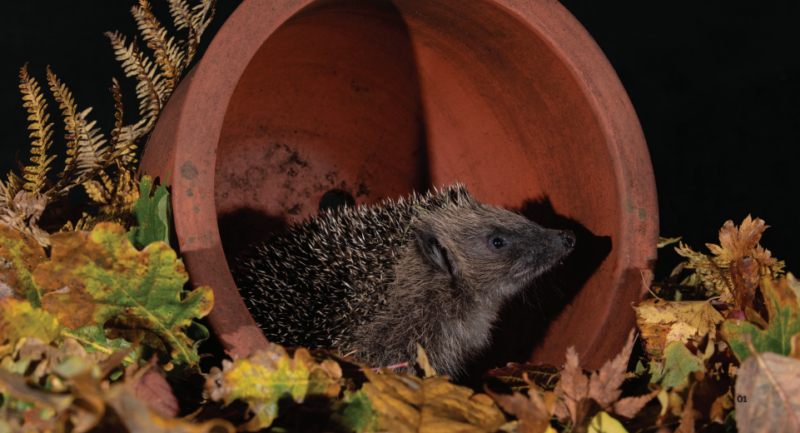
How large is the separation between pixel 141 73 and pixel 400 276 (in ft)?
3.68

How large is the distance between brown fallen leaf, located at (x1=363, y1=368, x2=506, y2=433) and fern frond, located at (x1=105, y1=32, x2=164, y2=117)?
1.24m

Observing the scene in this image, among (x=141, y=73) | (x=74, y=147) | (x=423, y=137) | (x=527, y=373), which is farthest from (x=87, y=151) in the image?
(x=423, y=137)

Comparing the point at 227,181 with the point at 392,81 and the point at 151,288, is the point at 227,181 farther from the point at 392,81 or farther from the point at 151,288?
the point at 151,288

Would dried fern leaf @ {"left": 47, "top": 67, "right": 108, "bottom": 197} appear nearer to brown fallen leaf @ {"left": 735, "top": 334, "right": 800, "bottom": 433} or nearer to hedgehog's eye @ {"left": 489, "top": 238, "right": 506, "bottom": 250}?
hedgehog's eye @ {"left": 489, "top": 238, "right": 506, "bottom": 250}

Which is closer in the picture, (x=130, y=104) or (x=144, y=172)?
(x=144, y=172)

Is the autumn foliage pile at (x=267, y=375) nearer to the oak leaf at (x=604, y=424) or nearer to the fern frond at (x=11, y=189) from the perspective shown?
the oak leaf at (x=604, y=424)

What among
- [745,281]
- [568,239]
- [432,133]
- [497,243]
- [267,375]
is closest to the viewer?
[267,375]

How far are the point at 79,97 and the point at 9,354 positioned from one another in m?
2.71

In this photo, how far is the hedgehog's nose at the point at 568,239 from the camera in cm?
195

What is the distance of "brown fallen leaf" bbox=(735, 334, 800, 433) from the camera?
827 millimetres

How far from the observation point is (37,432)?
754 mm

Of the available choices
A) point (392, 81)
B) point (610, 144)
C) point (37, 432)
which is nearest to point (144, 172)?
point (37, 432)

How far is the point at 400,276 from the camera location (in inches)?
78.4

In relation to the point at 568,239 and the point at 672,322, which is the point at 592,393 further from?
the point at 568,239
